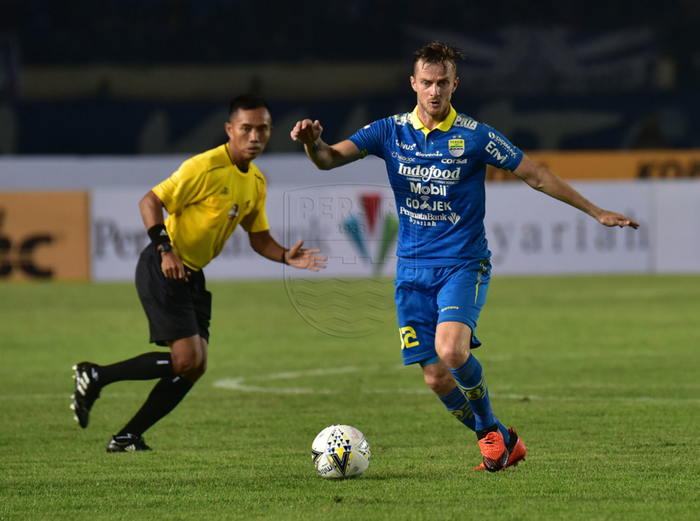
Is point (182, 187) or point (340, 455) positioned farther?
point (182, 187)

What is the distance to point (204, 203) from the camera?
6.09 m

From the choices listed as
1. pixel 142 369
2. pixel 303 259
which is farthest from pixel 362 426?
pixel 142 369

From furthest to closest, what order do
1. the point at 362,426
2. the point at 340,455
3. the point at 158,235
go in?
the point at 362,426, the point at 158,235, the point at 340,455

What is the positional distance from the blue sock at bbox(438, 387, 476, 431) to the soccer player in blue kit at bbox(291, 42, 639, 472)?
0.09 meters

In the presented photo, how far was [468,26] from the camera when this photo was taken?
2817 centimetres

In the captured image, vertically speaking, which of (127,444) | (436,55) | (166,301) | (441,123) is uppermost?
(436,55)

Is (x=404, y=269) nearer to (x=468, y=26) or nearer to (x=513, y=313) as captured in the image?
(x=513, y=313)

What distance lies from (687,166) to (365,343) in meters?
12.8

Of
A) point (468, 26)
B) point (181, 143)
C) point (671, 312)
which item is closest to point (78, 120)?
point (181, 143)

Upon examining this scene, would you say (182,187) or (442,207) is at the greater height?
(182,187)

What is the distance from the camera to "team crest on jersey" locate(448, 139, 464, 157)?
523cm

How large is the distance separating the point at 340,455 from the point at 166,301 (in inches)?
61.6

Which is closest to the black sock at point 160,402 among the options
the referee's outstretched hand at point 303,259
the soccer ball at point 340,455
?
the referee's outstretched hand at point 303,259

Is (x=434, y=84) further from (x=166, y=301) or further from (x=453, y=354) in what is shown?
(x=166, y=301)
